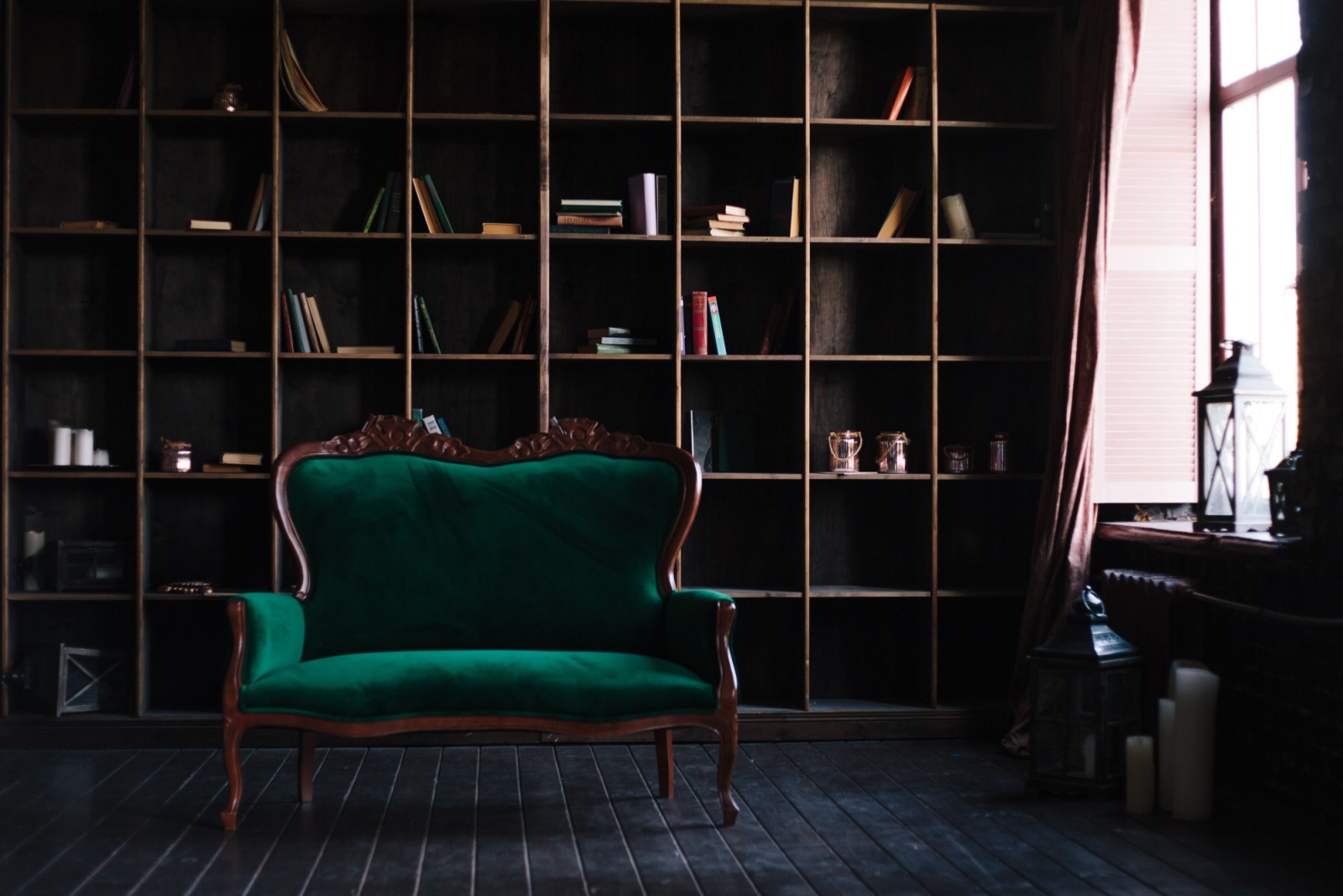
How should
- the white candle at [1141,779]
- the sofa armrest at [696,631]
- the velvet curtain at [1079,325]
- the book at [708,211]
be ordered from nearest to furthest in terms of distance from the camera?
1. the sofa armrest at [696,631]
2. the white candle at [1141,779]
3. the velvet curtain at [1079,325]
4. the book at [708,211]

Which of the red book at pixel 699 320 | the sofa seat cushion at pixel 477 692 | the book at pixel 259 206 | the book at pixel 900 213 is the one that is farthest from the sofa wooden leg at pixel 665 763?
the book at pixel 259 206

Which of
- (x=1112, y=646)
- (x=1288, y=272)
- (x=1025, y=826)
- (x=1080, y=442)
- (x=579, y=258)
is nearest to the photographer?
(x=1025, y=826)

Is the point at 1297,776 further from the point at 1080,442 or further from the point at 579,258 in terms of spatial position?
the point at 579,258

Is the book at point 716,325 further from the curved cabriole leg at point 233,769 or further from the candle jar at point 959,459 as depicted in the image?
the curved cabriole leg at point 233,769

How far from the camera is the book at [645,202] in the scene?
4.21 metres

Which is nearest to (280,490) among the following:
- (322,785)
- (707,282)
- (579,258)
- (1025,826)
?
(322,785)

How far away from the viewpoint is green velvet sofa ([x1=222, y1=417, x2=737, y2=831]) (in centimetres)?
324

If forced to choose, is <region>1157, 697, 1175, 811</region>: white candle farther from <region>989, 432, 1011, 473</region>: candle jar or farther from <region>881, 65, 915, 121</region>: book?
<region>881, 65, 915, 121</region>: book

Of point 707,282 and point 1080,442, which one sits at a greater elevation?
point 707,282

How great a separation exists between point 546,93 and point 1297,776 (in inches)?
127

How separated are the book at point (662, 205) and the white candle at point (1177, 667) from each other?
7.62ft

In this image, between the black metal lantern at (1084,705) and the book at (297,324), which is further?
the book at (297,324)

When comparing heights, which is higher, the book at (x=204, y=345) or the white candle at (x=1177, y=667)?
the book at (x=204, y=345)

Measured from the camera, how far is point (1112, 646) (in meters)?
3.32
